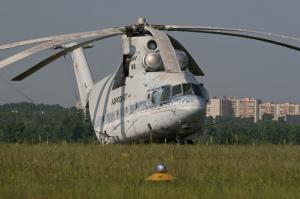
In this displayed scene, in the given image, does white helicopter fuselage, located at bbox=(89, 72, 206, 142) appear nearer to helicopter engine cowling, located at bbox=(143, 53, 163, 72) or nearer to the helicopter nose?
the helicopter nose

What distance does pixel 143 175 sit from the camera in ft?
45.5

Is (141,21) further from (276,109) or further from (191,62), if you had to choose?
(276,109)

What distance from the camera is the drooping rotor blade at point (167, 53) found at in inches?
1072

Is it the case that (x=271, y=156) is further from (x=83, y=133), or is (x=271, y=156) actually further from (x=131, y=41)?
(x=83, y=133)

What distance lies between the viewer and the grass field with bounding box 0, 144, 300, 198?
38.0 feet

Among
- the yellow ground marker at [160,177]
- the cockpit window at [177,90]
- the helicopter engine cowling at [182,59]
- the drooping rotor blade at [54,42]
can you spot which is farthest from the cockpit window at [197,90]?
the yellow ground marker at [160,177]

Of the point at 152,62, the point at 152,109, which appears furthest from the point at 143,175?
the point at 152,62

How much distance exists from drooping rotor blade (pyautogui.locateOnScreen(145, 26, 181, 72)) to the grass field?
8.32 meters

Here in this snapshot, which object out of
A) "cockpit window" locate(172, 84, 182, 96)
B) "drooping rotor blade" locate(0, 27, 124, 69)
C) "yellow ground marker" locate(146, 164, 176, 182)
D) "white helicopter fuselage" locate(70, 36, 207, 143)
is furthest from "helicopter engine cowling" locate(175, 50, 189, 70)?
"yellow ground marker" locate(146, 164, 176, 182)

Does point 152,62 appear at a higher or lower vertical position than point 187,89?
higher

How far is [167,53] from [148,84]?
10.6 feet

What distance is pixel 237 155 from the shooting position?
1883 centimetres

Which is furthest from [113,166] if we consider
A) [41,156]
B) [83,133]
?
[83,133]

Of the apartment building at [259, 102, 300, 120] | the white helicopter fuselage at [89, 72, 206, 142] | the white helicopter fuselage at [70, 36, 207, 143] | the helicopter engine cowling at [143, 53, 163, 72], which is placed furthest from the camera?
the apartment building at [259, 102, 300, 120]
